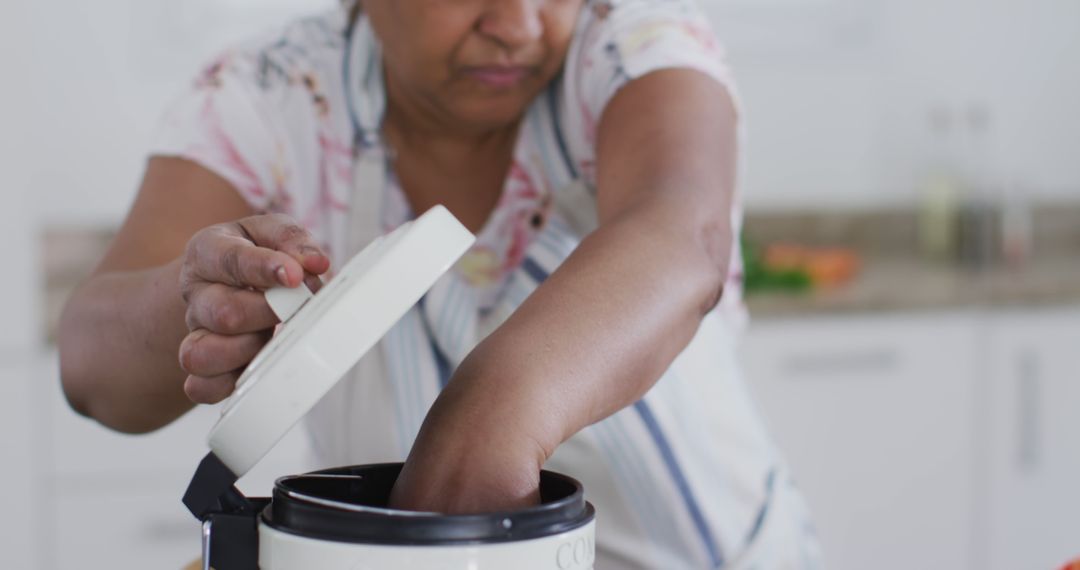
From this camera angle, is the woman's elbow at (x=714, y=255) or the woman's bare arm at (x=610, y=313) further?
the woman's elbow at (x=714, y=255)

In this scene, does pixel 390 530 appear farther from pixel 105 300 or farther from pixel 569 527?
pixel 105 300

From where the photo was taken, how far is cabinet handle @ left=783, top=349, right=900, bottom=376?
219 cm

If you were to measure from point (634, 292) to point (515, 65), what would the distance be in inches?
11.2

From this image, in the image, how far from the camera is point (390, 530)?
0.42 meters

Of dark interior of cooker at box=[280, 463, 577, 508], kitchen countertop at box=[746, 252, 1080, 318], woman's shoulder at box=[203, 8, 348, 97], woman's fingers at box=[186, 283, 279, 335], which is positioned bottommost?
kitchen countertop at box=[746, 252, 1080, 318]

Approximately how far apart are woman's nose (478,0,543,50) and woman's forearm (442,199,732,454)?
173 mm

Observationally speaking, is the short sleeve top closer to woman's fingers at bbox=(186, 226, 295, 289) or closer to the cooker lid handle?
woman's fingers at bbox=(186, 226, 295, 289)

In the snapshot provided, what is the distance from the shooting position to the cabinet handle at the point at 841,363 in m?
2.19

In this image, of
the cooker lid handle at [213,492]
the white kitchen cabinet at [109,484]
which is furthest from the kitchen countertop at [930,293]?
the cooker lid handle at [213,492]

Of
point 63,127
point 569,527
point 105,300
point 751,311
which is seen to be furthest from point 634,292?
point 63,127

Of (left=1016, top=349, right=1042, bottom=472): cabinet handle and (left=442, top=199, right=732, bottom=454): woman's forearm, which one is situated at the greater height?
(left=442, top=199, right=732, bottom=454): woman's forearm

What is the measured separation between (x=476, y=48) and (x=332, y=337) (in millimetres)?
480

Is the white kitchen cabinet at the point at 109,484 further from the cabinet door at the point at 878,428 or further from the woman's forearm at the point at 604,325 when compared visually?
the woman's forearm at the point at 604,325

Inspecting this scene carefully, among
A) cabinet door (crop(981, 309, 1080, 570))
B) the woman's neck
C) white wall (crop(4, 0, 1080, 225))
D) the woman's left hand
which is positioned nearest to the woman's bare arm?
the woman's left hand
